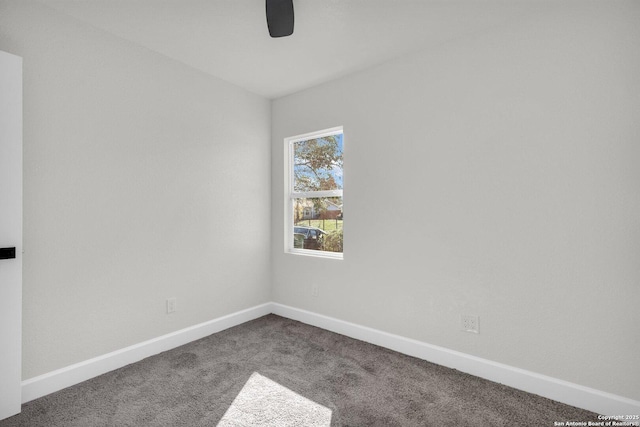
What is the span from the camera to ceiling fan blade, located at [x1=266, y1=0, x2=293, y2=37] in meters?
1.45

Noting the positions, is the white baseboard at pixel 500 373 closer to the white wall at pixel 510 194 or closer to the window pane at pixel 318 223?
the white wall at pixel 510 194

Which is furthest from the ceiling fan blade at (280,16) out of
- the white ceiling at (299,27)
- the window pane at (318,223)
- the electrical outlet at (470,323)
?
the electrical outlet at (470,323)

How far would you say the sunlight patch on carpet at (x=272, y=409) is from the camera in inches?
68.2

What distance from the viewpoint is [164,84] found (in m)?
2.62

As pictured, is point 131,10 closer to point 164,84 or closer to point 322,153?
point 164,84

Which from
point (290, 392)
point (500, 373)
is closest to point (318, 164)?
point (290, 392)

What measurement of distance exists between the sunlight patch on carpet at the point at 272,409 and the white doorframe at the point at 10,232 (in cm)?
121

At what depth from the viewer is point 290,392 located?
6.63 ft

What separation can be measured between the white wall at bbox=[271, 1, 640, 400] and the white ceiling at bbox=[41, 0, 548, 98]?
0.59ft

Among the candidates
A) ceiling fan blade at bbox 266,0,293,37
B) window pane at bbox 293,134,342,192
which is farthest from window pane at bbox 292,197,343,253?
ceiling fan blade at bbox 266,0,293,37

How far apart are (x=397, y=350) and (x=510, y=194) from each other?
59.4 inches

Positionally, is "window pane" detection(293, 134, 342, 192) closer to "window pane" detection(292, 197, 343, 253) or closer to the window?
the window

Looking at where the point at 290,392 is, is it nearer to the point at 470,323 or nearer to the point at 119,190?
the point at 470,323

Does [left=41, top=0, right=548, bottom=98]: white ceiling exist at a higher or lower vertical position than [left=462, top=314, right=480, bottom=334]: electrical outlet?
higher
